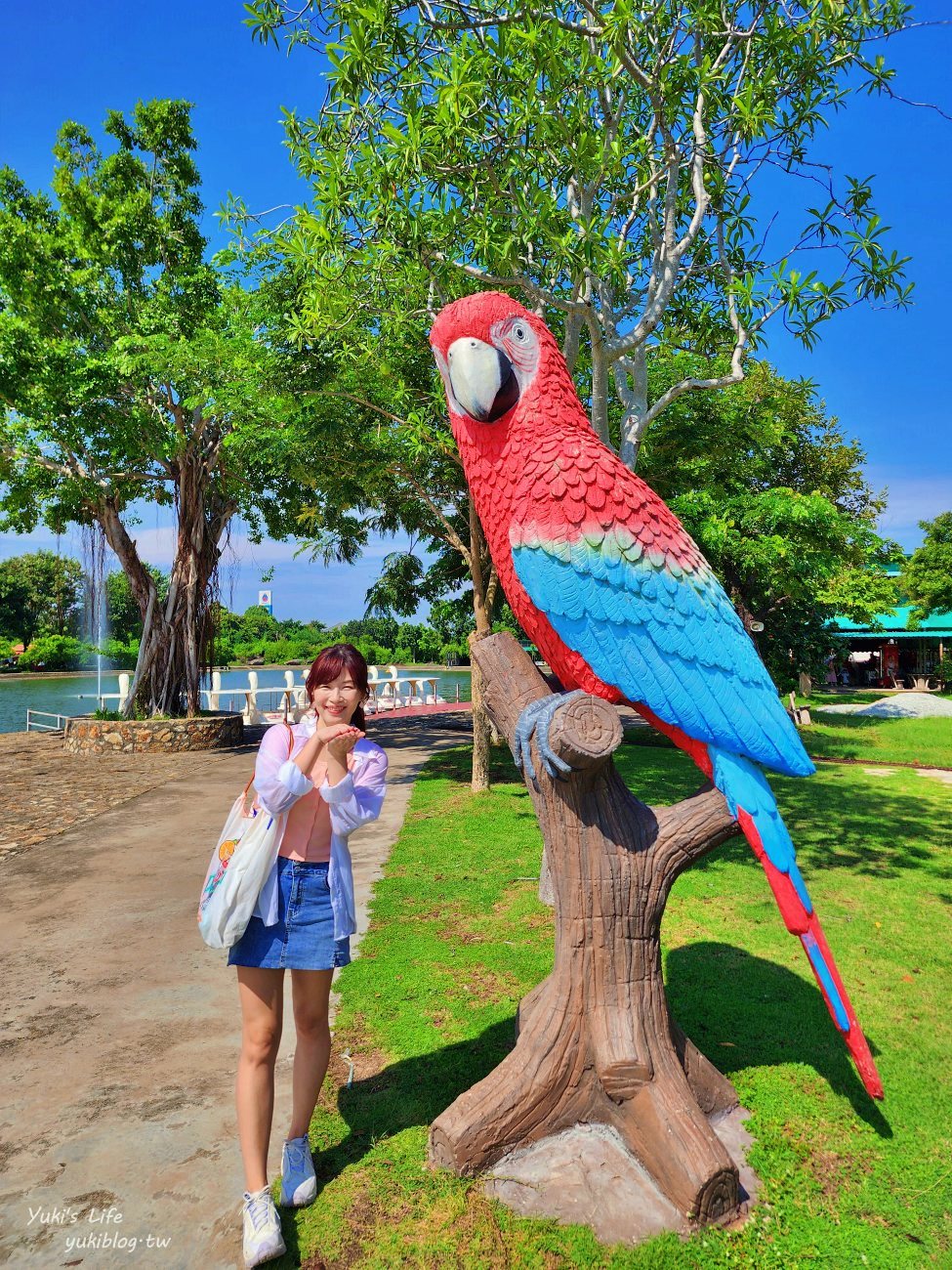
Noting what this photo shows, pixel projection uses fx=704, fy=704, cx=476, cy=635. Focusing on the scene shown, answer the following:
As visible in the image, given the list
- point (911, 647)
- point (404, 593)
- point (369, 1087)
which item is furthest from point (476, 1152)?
point (911, 647)

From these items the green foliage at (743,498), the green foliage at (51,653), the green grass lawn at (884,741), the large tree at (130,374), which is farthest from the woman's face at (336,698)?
the green foliage at (51,653)

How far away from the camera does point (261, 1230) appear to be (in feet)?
6.68

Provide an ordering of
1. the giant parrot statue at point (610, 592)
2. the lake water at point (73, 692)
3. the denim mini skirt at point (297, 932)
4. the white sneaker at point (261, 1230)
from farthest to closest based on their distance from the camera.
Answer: the lake water at point (73, 692) → the giant parrot statue at point (610, 592) → the denim mini skirt at point (297, 932) → the white sneaker at point (261, 1230)

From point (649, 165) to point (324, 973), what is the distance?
21.5 feet

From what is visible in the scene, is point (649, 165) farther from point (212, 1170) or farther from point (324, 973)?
point (212, 1170)

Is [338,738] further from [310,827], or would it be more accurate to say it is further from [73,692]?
[73,692]

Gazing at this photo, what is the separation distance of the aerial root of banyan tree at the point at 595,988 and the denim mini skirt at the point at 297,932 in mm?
774

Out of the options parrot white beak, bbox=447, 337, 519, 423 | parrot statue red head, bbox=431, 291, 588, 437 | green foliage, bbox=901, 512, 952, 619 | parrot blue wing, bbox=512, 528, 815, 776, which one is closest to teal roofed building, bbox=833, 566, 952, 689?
green foliage, bbox=901, 512, 952, 619

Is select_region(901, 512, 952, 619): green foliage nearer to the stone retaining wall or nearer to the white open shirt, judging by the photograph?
the stone retaining wall

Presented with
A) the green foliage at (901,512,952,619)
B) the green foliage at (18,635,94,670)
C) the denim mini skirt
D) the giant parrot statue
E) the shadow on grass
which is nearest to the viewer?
the denim mini skirt

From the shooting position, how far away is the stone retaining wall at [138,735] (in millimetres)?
12672

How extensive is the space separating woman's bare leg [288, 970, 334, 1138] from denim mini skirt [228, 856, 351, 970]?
3.8 inches

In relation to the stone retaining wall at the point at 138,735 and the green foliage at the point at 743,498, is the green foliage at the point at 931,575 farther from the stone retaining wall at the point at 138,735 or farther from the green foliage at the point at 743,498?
the stone retaining wall at the point at 138,735

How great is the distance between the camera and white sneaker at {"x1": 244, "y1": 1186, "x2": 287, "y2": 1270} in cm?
200
